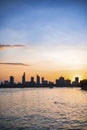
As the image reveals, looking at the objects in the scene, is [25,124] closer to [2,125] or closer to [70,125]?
[2,125]

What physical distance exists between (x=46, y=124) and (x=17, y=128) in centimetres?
684

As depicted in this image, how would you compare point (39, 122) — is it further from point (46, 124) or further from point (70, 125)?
point (70, 125)

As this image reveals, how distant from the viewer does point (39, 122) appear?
48.6 metres

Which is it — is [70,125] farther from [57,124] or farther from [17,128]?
[17,128]

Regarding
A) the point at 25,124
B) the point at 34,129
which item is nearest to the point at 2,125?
the point at 25,124

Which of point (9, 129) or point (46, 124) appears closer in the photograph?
point (9, 129)

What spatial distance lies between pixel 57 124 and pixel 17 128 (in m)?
8.50

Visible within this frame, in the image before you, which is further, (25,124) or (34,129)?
(25,124)

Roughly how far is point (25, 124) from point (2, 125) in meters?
4.32

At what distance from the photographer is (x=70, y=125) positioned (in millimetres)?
45312

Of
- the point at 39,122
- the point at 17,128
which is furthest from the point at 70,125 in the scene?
the point at 17,128

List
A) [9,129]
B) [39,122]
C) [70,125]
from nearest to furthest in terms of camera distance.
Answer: [9,129]
[70,125]
[39,122]

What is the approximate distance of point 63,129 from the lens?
41.6 m

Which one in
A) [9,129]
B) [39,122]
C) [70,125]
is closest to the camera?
[9,129]
